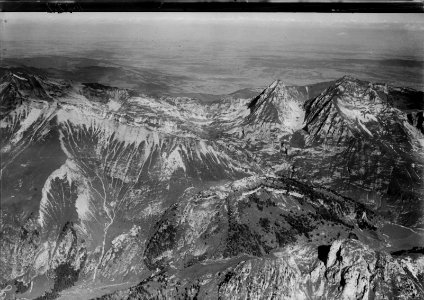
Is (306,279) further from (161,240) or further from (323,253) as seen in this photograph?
(161,240)

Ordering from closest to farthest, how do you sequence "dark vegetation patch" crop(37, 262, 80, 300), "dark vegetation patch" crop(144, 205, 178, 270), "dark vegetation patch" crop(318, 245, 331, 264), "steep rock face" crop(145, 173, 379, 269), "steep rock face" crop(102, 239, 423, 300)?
"steep rock face" crop(102, 239, 423, 300)
"dark vegetation patch" crop(318, 245, 331, 264)
"dark vegetation patch" crop(37, 262, 80, 300)
"steep rock face" crop(145, 173, 379, 269)
"dark vegetation patch" crop(144, 205, 178, 270)

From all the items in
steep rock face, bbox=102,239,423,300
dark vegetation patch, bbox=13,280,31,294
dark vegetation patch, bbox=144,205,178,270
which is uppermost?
steep rock face, bbox=102,239,423,300

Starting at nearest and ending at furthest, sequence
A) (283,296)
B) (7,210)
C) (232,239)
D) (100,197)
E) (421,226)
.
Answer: (283,296) → (232,239) → (7,210) → (100,197) → (421,226)

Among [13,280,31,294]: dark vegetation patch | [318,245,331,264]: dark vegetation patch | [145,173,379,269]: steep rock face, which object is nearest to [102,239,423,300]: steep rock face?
[318,245,331,264]: dark vegetation patch

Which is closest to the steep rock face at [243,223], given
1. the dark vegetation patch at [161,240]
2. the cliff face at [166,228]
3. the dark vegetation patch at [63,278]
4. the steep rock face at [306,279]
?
the dark vegetation patch at [161,240]

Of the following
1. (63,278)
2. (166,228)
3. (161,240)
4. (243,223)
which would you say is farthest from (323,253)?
(63,278)

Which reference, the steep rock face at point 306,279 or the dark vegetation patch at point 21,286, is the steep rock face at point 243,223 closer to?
the steep rock face at point 306,279

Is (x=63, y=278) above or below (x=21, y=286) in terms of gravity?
above

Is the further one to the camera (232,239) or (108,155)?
(108,155)

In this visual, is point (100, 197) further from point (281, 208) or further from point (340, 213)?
point (340, 213)

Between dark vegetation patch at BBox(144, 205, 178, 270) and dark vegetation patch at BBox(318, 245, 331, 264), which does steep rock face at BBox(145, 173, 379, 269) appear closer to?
dark vegetation patch at BBox(144, 205, 178, 270)

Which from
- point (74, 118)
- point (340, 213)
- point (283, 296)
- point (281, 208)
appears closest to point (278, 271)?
point (283, 296)
